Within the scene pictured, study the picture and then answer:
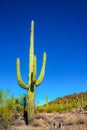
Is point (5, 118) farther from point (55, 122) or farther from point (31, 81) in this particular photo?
point (55, 122)

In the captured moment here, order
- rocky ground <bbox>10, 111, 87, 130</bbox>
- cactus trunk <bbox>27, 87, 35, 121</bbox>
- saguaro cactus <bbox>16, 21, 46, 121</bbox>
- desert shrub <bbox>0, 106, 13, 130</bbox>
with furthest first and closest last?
desert shrub <bbox>0, 106, 13, 130</bbox> < rocky ground <bbox>10, 111, 87, 130</bbox> < cactus trunk <bbox>27, 87, 35, 121</bbox> < saguaro cactus <bbox>16, 21, 46, 121</bbox>

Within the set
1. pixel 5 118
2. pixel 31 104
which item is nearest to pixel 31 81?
pixel 31 104

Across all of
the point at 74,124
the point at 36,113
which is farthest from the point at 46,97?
the point at 74,124

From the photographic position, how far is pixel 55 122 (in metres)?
17.8

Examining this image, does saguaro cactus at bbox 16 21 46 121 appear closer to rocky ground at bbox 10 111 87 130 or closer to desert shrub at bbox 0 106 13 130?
rocky ground at bbox 10 111 87 130

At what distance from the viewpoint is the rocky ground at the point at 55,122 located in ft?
57.7

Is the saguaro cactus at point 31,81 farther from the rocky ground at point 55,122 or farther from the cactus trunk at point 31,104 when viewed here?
the rocky ground at point 55,122

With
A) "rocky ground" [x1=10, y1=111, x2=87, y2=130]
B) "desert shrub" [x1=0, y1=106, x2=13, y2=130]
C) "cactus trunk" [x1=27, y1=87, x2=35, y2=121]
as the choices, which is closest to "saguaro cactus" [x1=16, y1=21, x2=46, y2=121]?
"cactus trunk" [x1=27, y1=87, x2=35, y2=121]

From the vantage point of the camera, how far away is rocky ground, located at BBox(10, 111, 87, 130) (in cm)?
1758

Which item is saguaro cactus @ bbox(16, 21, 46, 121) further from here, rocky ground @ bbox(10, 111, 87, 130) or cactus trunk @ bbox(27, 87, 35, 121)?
rocky ground @ bbox(10, 111, 87, 130)

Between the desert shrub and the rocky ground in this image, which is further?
the desert shrub

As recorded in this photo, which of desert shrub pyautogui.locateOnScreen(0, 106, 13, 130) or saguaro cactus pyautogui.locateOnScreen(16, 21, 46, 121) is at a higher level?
saguaro cactus pyautogui.locateOnScreen(16, 21, 46, 121)

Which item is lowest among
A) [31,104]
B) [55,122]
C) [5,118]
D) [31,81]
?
[55,122]

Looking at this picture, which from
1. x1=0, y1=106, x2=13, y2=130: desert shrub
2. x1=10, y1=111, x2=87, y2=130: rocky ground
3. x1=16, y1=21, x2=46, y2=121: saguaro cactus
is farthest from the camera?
x1=0, y1=106, x2=13, y2=130: desert shrub
